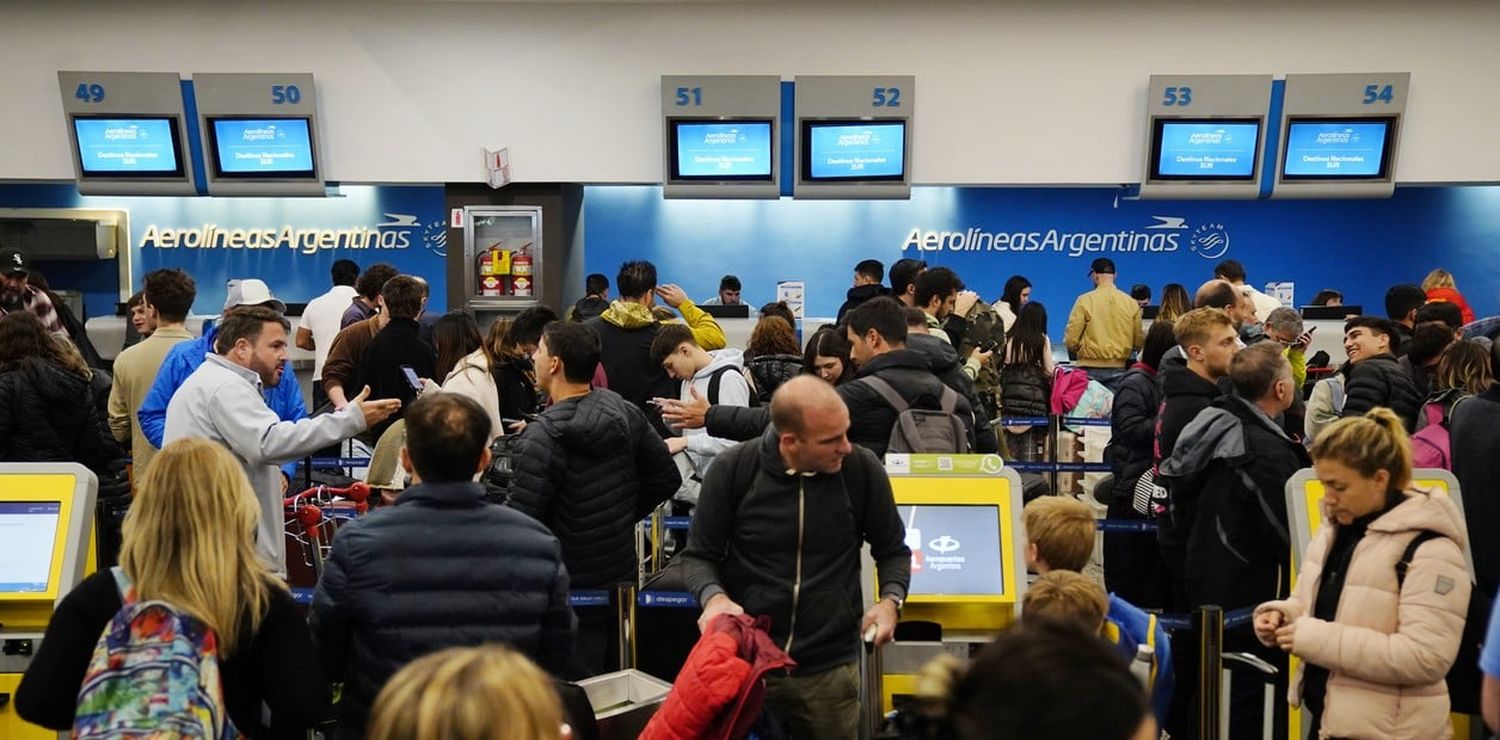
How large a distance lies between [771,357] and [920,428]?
1729mm

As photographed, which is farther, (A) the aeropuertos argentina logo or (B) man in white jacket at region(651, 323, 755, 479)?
(A) the aeropuertos argentina logo

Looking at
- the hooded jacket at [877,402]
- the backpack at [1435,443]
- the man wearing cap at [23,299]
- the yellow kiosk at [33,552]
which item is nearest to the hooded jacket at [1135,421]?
the backpack at [1435,443]

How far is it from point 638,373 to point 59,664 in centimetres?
410

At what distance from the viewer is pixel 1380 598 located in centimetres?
321

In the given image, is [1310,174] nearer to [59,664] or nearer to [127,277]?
[59,664]

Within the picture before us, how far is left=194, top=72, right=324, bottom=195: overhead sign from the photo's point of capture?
9.74 m

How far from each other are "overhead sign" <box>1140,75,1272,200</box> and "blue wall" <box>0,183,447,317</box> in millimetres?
7525

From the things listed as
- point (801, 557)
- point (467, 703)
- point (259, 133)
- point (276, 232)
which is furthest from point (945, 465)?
point (276, 232)

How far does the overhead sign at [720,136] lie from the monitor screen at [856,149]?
10.9 inches

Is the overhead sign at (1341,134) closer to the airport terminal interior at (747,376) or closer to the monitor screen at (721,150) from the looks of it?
the airport terminal interior at (747,376)

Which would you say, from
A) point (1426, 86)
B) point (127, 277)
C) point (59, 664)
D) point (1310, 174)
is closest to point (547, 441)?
point (59, 664)

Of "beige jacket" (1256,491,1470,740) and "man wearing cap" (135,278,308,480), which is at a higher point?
"man wearing cap" (135,278,308,480)

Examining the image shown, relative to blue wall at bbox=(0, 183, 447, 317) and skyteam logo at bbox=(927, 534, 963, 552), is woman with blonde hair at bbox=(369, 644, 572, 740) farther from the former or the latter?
blue wall at bbox=(0, 183, 447, 317)

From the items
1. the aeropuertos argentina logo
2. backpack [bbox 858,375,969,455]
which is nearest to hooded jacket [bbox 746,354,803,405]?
backpack [bbox 858,375,969,455]
